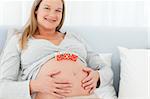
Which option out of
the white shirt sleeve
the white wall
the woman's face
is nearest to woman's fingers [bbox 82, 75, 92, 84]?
the white shirt sleeve

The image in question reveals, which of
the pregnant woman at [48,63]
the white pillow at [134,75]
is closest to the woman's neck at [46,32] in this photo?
the pregnant woman at [48,63]

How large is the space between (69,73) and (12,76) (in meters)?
0.30

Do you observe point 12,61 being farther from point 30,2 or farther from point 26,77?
point 30,2

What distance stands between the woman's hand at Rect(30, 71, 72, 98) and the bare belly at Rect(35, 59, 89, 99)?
0.03m

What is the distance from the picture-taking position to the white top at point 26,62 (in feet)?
4.55

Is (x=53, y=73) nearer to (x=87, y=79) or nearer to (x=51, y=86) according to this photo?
(x=51, y=86)

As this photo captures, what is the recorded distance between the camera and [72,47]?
1607 mm

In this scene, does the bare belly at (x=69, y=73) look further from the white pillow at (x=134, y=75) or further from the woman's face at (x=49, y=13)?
the white pillow at (x=134, y=75)

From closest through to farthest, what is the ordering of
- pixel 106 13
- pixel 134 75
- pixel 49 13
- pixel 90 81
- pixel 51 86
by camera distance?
pixel 51 86
pixel 90 81
pixel 49 13
pixel 134 75
pixel 106 13

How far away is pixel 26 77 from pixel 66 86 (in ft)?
0.80

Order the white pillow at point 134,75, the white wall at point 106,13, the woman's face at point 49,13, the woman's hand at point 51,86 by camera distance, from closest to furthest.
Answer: the woman's hand at point 51,86 < the woman's face at point 49,13 < the white pillow at point 134,75 < the white wall at point 106,13

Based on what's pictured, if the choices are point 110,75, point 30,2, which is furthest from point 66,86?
point 30,2

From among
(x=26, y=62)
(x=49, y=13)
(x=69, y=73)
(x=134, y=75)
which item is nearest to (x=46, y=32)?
(x=49, y=13)

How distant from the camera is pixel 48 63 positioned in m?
1.43
